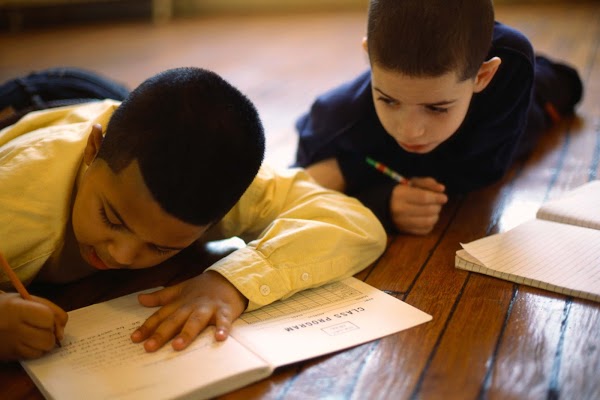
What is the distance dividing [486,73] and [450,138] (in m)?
0.19

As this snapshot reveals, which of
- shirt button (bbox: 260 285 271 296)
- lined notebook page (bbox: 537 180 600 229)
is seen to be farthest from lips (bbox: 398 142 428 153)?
shirt button (bbox: 260 285 271 296)

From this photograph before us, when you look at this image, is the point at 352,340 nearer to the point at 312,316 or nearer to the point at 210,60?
the point at 312,316

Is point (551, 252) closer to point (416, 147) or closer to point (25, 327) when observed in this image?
point (416, 147)

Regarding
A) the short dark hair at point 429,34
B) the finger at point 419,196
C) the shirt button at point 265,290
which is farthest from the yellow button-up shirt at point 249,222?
the short dark hair at point 429,34

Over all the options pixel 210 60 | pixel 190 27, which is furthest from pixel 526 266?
pixel 190 27

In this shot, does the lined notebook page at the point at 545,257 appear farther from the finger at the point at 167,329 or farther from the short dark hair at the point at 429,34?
the finger at the point at 167,329

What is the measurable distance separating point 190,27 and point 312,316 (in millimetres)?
3306

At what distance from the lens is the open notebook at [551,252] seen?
100 cm

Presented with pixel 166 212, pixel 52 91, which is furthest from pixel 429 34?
pixel 52 91

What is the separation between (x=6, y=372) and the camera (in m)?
0.85

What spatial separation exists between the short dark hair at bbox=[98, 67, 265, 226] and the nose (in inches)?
2.9

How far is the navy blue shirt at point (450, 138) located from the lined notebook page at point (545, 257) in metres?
0.21

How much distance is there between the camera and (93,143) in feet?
3.09

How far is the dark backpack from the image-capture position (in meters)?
1.42
